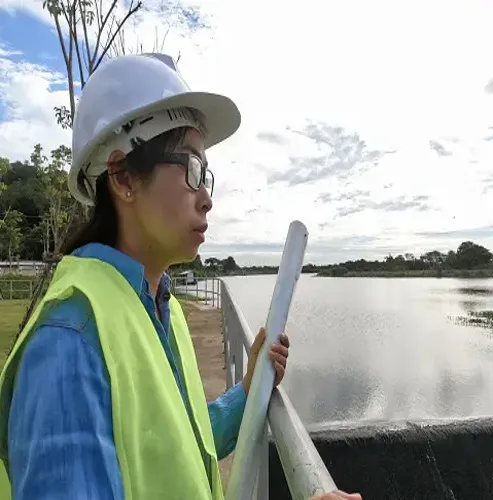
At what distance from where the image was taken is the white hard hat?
1226mm

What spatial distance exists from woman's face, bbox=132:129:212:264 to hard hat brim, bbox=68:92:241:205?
113 millimetres

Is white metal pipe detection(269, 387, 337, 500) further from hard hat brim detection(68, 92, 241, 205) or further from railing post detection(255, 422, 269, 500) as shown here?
hard hat brim detection(68, 92, 241, 205)

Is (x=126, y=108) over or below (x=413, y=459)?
over

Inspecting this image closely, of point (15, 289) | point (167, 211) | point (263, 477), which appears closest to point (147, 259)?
point (167, 211)

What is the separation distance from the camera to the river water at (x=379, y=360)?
11258mm

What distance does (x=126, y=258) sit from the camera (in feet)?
3.75

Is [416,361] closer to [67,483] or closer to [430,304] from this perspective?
[67,483]

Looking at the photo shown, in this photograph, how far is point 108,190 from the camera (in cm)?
128

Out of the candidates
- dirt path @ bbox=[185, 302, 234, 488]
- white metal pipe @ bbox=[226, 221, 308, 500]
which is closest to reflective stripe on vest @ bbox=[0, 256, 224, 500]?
white metal pipe @ bbox=[226, 221, 308, 500]

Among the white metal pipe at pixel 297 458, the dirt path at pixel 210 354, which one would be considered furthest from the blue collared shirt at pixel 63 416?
the dirt path at pixel 210 354

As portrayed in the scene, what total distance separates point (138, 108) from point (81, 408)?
0.64 m

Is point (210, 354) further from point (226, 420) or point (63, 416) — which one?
point (63, 416)

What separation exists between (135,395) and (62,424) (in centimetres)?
14

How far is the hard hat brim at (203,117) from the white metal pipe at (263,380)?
1.11 feet
